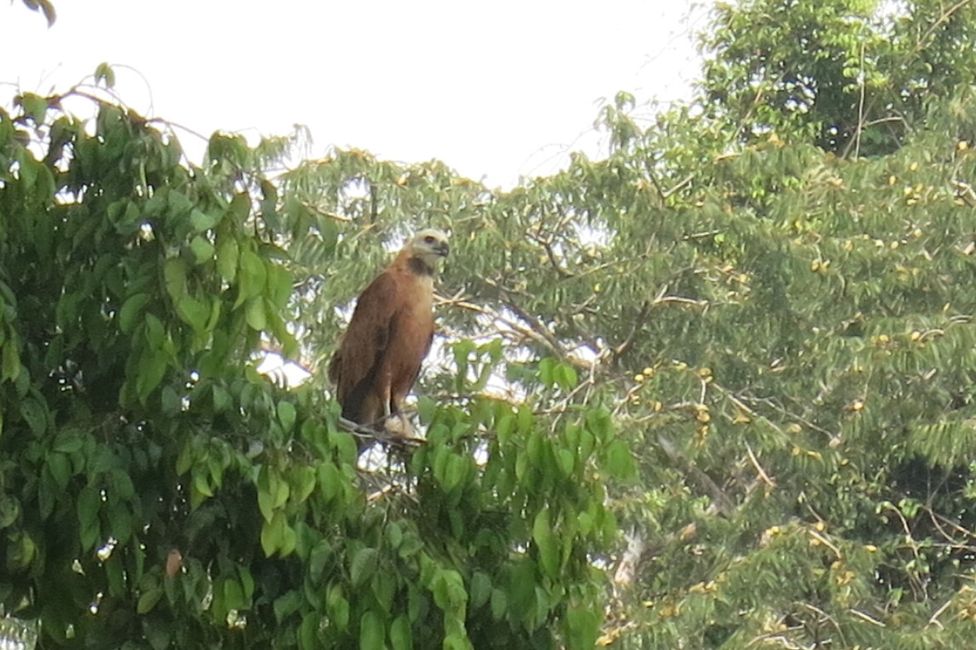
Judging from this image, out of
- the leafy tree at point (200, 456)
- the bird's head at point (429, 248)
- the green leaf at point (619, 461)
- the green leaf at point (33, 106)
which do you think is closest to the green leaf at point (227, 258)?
the leafy tree at point (200, 456)

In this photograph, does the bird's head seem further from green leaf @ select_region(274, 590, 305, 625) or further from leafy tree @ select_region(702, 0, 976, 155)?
leafy tree @ select_region(702, 0, 976, 155)

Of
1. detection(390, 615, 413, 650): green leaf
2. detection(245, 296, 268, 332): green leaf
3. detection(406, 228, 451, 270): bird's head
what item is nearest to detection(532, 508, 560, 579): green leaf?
detection(390, 615, 413, 650): green leaf

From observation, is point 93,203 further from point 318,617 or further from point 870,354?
point 870,354

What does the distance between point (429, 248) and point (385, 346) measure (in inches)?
14.7

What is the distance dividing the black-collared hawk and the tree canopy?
6.8 inches

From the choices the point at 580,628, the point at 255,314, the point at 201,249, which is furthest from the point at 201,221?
the point at 580,628

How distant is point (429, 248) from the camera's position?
5367 mm

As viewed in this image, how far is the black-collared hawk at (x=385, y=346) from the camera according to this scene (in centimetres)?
516

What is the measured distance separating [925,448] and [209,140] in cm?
561

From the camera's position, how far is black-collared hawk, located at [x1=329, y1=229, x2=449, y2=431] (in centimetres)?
516

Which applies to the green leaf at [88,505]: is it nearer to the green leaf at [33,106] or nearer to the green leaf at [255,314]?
the green leaf at [255,314]

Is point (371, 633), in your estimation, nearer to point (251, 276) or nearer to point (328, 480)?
point (328, 480)

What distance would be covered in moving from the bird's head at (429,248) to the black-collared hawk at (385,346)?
0.05m

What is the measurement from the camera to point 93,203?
107 inches
